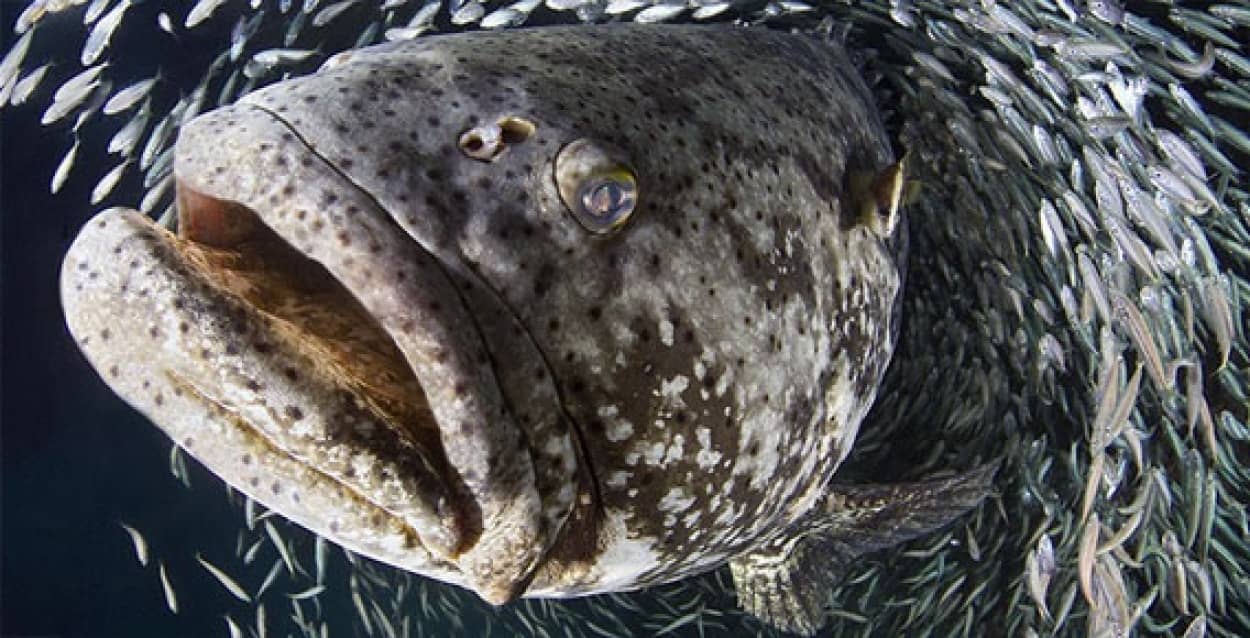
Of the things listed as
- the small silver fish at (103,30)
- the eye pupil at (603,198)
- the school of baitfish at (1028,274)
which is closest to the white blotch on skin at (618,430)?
the eye pupil at (603,198)

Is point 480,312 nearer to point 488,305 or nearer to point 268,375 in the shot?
point 488,305

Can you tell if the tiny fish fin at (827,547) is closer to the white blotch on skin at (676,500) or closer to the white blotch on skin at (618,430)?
the white blotch on skin at (676,500)

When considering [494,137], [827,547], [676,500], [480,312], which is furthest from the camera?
[827,547]

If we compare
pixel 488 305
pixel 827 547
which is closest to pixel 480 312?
pixel 488 305

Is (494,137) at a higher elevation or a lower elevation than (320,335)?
higher

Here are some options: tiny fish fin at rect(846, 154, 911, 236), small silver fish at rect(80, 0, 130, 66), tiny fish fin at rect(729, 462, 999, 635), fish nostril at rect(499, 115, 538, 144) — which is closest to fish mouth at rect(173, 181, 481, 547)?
fish nostril at rect(499, 115, 538, 144)

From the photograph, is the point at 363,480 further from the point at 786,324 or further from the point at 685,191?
the point at 786,324
